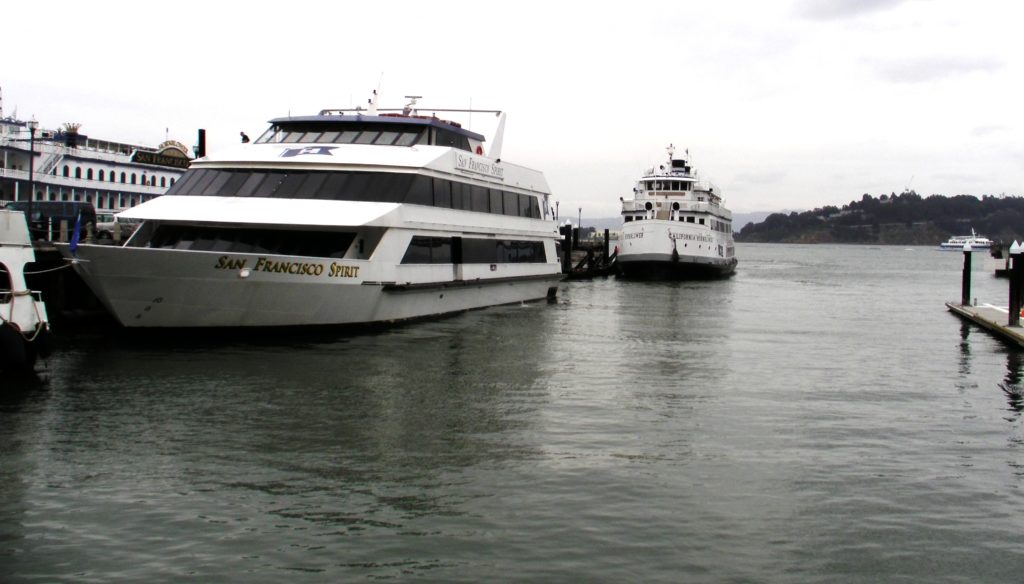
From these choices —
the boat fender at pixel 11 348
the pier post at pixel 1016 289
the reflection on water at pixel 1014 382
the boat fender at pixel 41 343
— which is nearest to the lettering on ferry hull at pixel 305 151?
the boat fender at pixel 41 343

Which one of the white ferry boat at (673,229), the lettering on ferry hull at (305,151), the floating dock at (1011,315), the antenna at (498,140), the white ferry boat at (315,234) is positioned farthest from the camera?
the white ferry boat at (673,229)

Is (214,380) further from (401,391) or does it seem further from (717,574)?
(717,574)

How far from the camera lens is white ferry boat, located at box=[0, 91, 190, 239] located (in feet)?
135

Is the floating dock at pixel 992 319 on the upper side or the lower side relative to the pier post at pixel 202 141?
lower

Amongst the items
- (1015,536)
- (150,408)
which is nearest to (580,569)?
(1015,536)

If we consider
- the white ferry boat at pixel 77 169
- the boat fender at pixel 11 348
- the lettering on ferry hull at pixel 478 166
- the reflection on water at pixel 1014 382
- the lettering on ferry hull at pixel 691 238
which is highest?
the white ferry boat at pixel 77 169

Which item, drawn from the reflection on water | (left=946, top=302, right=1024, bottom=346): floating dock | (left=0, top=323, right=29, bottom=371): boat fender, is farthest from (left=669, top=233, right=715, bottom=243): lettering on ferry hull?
(left=0, top=323, right=29, bottom=371): boat fender

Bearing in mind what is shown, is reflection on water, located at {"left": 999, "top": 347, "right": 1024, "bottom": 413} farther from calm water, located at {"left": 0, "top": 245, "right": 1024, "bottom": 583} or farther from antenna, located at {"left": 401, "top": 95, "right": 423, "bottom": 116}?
antenna, located at {"left": 401, "top": 95, "right": 423, "bottom": 116}

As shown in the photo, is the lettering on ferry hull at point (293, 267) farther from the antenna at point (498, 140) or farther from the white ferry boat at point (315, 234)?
the antenna at point (498, 140)

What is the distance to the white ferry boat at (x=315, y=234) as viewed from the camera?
18.7 metres

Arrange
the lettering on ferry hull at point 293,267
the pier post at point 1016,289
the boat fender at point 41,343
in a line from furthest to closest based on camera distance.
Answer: the pier post at point 1016,289 → the lettering on ferry hull at point 293,267 → the boat fender at point 41,343

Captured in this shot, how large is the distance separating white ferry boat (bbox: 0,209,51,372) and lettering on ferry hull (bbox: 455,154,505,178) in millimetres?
12020

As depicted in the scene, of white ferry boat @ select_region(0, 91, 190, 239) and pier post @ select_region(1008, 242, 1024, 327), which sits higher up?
white ferry boat @ select_region(0, 91, 190, 239)

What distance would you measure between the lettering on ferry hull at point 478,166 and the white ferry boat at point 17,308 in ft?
39.4
